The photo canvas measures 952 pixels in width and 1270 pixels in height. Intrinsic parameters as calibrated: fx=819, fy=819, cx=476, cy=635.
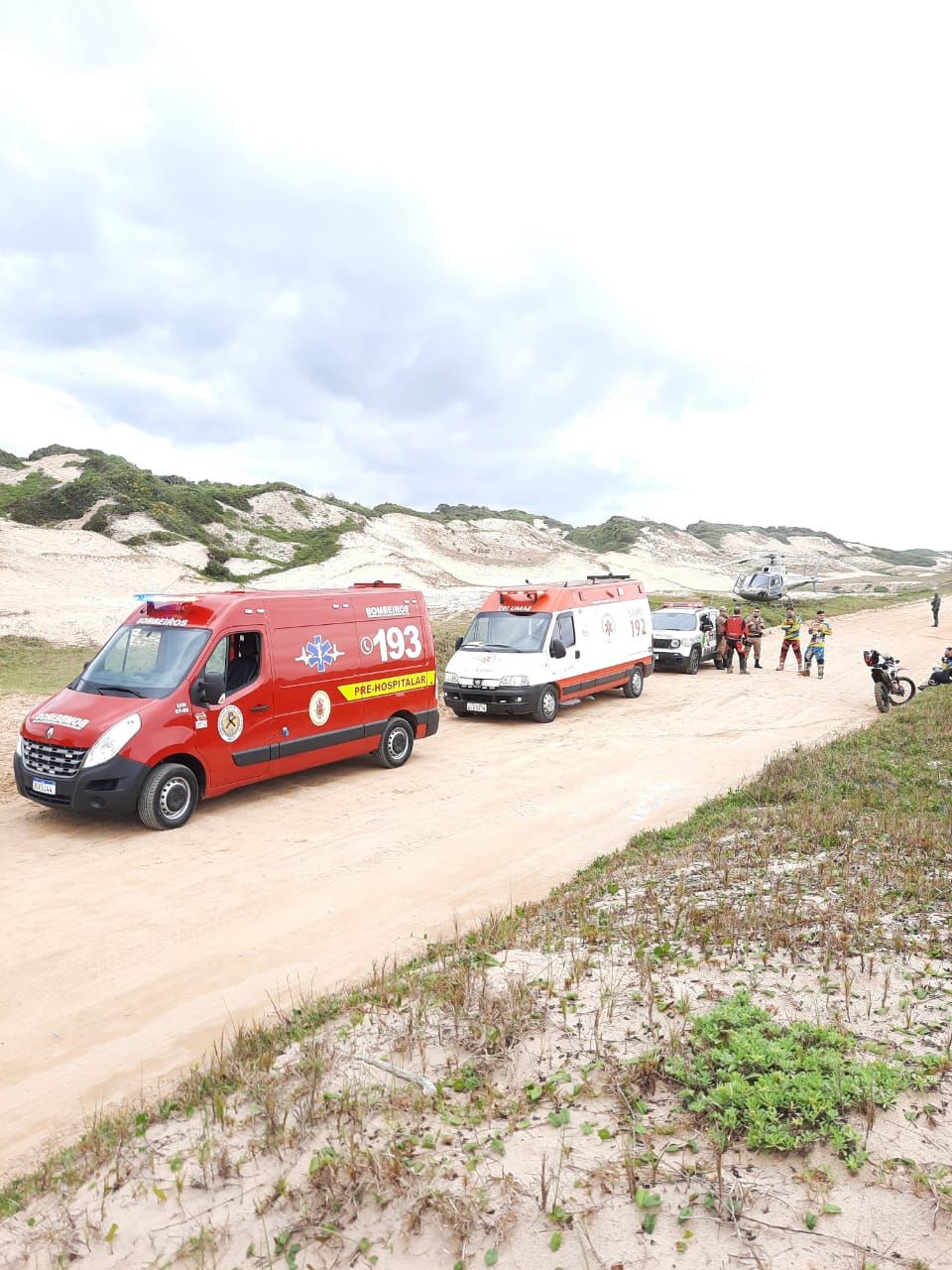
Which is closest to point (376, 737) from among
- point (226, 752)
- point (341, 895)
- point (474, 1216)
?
point (226, 752)

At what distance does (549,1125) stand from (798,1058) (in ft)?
3.86

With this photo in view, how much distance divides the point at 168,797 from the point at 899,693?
13926 mm

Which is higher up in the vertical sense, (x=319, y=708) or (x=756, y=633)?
(x=756, y=633)

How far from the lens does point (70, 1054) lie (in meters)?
4.90

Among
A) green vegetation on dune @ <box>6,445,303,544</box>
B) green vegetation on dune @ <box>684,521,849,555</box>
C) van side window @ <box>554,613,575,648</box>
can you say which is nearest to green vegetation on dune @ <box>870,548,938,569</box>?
green vegetation on dune @ <box>684,521,849,555</box>

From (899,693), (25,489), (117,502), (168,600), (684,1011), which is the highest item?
(25,489)

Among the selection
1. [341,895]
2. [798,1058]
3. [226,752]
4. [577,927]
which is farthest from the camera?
[226,752]

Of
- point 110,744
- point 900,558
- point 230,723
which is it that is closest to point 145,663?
point 230,723

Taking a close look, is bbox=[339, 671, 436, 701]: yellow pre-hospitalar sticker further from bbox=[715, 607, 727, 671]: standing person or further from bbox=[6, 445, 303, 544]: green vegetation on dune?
bbox=[6, 445, 303, 544]: green vegetation on dune

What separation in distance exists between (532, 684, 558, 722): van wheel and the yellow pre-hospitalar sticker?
307cm

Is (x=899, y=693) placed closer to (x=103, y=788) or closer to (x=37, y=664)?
(x=103, y=788)

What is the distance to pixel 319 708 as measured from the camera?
1068 cm

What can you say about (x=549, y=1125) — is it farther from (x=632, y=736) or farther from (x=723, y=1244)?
(x=632, y=736)

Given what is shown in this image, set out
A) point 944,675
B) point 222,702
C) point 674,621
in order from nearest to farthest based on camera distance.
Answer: point 222,702
point 944,675
point 674,621
